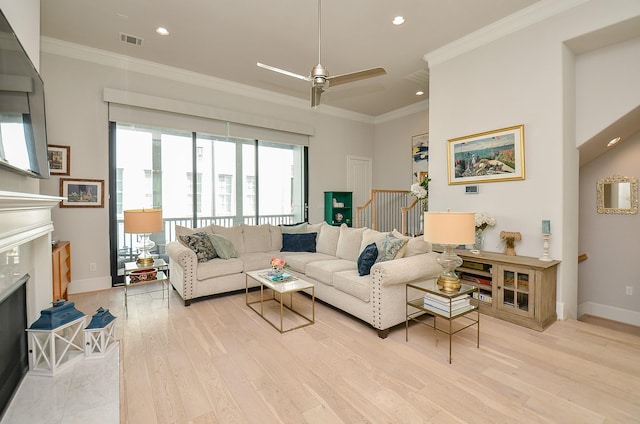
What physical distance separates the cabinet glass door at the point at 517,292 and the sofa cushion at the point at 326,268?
Answer: 171cm

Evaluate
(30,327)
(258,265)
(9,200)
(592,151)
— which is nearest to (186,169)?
(258,265)

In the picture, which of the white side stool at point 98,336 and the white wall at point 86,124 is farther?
the white wall at point 86,124

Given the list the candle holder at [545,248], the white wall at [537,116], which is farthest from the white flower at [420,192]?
the candle holder at [545,248]

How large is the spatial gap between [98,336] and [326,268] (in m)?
2.32

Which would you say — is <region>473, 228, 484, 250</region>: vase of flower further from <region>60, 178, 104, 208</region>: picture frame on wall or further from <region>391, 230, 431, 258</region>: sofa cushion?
<region>60, 178, 104, 208</region>: picture frame on wall

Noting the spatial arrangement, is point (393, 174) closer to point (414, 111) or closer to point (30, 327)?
point (414, 111)

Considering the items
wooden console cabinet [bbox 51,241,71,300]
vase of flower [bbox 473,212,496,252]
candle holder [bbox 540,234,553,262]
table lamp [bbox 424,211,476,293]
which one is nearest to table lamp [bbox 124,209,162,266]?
wooden console cabinet [bbox 51,241,71,300]

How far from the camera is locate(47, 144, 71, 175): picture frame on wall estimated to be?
4.09 m

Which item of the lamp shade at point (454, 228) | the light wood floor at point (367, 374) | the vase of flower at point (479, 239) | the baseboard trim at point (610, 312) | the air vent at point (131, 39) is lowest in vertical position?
the baseboard trim at point (610, 312)

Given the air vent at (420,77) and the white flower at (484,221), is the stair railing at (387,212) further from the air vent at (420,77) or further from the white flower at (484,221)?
the white flower at (484,221)

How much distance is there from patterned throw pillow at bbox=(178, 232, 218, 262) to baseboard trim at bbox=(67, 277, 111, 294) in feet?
4.84

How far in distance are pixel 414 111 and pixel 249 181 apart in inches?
152

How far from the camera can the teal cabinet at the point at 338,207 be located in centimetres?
673

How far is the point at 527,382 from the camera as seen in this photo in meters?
2.19
